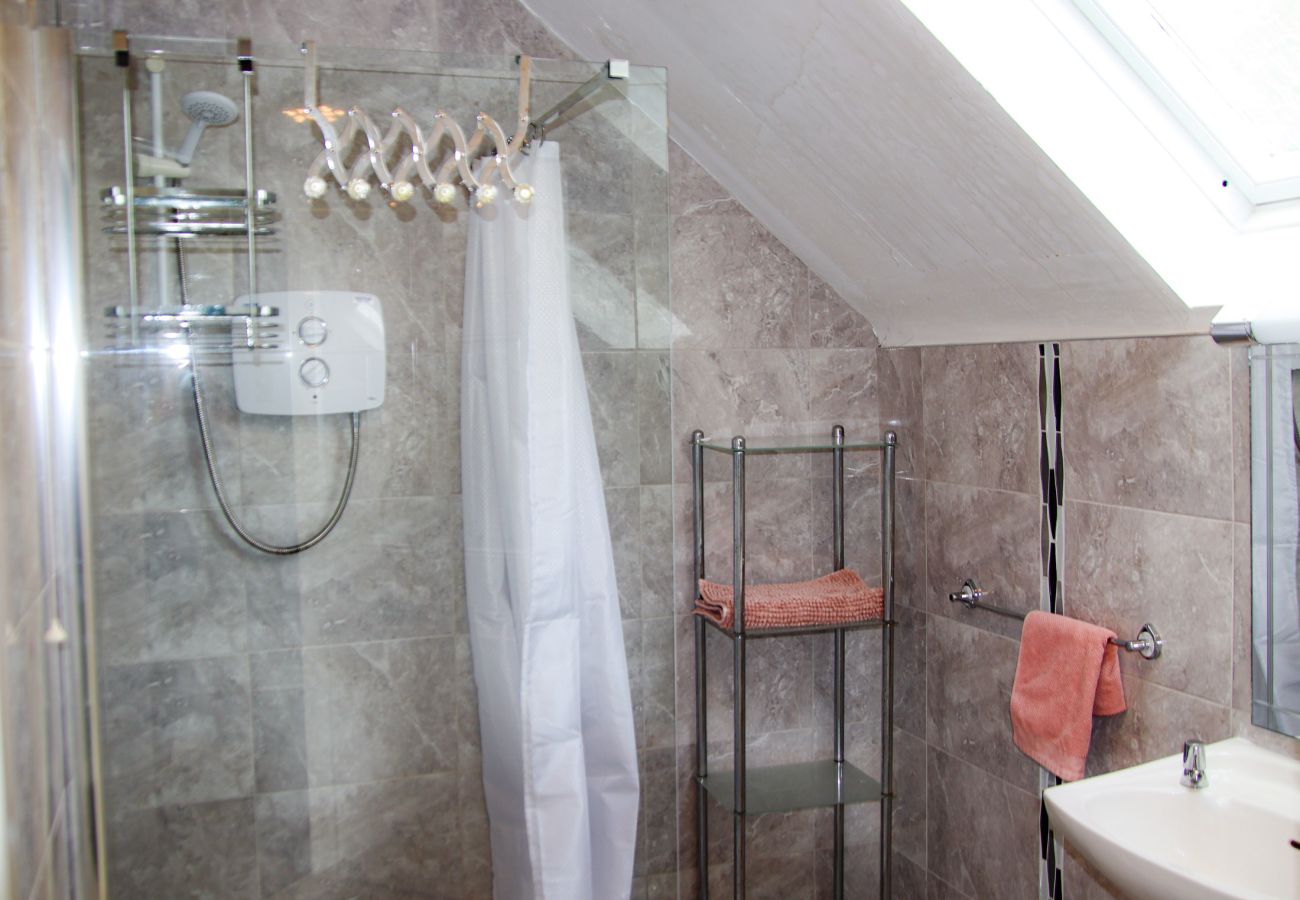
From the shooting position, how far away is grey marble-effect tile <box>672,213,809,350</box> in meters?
2.67

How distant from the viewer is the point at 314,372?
5.75 feet

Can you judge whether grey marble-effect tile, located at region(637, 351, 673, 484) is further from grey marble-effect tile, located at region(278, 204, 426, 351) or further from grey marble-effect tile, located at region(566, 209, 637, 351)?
grey marble-effect tile, located at region(278, 204, 426, 351)

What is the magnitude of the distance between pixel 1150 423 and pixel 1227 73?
604mm

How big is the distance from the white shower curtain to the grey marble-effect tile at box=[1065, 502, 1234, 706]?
3.20ft

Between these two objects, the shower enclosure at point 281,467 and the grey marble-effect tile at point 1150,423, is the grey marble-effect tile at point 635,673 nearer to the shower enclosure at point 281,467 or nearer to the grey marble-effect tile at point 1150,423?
the shower enclosure at point 281,467

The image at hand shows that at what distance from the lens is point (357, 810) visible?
182 cm

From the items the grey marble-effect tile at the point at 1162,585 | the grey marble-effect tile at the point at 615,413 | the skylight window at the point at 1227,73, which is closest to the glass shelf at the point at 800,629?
the grey marble-effect tile at the point at 1162,585

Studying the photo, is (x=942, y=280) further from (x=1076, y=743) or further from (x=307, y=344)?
(x=307, y=344)

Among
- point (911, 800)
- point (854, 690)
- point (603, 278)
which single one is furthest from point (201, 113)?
point (911, 800)

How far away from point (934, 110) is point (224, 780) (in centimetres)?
166

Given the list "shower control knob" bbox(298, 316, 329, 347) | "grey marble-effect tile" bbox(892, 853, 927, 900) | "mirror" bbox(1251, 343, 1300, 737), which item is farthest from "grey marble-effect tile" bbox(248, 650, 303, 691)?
"grey marble-effect tile" bbox(892, 853, 927, 900)

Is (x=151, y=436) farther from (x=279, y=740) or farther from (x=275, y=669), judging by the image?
(x=279, y=740)

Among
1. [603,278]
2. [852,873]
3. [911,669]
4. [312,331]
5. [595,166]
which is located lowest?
[852,873]

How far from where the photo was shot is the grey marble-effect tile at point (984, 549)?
2.23 meters
